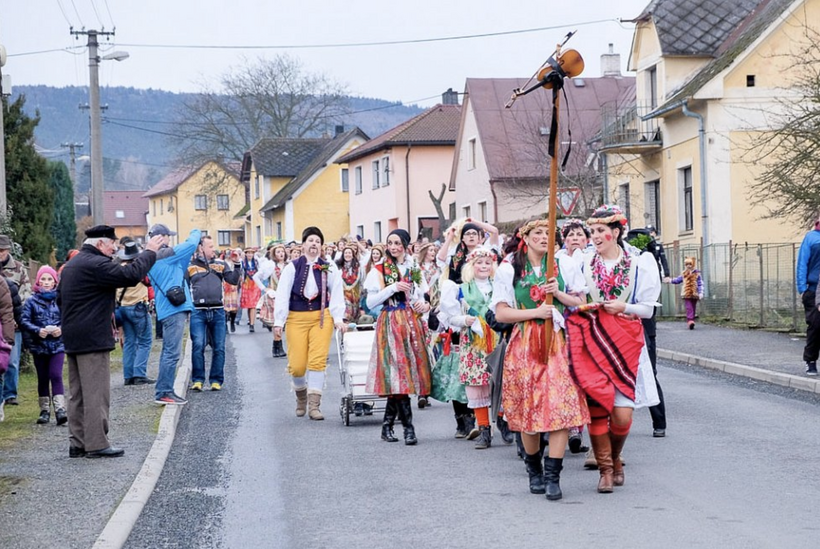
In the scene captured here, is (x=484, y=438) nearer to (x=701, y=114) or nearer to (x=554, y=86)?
(x=554, y=86)

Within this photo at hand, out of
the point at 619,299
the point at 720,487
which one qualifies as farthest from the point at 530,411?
the point at 720,487

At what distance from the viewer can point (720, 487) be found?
8.29 metres

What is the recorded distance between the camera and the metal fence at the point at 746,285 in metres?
23.7

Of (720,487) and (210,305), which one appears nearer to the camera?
(720,487)

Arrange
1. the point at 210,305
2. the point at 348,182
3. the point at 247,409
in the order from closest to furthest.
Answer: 1. the point at 247,409
2. the point at 210,305
3. the point at 348,182

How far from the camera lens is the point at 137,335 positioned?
1678 centimetres

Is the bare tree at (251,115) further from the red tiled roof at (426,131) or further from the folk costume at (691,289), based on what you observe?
the folk costume at (691,289)

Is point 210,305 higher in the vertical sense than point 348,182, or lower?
lower

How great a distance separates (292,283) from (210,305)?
3.60 metres

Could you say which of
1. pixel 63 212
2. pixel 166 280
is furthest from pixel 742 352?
pixel 63 212

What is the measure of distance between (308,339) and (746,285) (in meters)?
14.9

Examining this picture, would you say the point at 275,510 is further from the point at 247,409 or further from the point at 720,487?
the point at 247,409

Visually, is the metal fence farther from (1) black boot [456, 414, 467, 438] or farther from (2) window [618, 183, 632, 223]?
(1) black boot [456, 414, 467, 438]

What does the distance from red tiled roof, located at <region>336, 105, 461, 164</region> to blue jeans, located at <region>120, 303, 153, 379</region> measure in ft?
127
